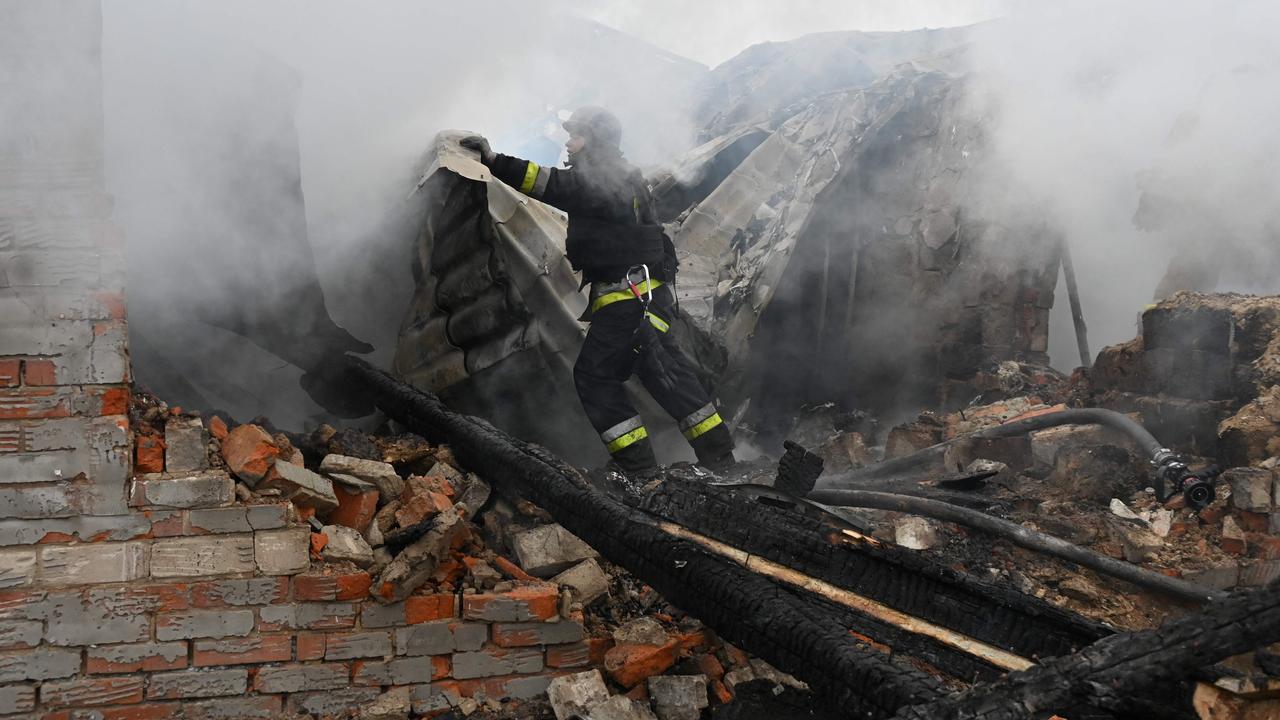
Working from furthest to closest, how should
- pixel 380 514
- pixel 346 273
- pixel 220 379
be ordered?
pixel 346 273, pixel 220 379, pixel 380 514

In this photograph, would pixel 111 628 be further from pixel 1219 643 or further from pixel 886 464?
pixel 886 464

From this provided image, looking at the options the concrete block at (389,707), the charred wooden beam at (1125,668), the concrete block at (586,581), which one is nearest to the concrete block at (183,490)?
the concrete block at (389,707)

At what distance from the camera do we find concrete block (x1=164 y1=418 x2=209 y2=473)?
313cm

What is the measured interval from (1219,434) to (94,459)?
15.2 ft

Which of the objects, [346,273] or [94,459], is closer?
[94,459]

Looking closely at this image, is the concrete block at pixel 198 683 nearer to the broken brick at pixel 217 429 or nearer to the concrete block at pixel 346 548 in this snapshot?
the concrete block at pixel 346 548

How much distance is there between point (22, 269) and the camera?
3.00 meters

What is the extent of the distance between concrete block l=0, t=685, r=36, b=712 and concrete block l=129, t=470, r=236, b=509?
0.64m

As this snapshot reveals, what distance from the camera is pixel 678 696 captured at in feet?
10.3

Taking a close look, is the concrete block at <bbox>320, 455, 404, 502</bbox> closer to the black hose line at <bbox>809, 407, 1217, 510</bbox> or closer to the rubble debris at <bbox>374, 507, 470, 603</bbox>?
the rubble debris at <bbox>374, 507, 470, 603</bbox>

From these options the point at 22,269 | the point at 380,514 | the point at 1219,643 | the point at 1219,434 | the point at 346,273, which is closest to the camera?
the point at 1219,643

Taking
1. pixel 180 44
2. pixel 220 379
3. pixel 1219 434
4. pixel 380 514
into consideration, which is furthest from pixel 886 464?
pixel 180 44

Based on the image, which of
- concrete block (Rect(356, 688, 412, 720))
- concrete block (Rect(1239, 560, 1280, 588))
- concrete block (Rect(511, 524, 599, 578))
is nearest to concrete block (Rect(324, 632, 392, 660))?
concrete block (Rect(356, 688, 412, 720))

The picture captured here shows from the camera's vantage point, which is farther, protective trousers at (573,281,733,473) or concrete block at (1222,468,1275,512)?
protective trousers at (573,281,733,473)
